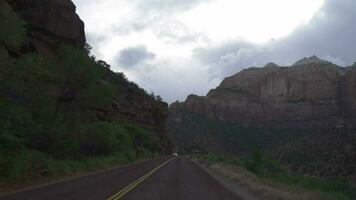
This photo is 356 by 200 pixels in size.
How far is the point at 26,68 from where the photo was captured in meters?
31.2

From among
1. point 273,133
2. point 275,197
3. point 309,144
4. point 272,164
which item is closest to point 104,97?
point 272,164

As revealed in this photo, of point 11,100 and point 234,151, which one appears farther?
point 234,151

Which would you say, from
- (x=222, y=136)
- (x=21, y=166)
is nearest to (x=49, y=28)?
(x=21, y=166)

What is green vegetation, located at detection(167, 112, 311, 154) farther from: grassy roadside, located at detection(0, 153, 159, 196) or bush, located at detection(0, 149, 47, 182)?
bush, located at detection(0, 149, 47, 182)

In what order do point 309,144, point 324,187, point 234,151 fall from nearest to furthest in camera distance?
1. point 324,187
2. point 309,144
3. point 234,151

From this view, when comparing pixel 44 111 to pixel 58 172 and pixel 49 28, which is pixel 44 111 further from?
pixel 49 28

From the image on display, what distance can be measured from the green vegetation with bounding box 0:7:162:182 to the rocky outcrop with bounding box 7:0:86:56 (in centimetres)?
731

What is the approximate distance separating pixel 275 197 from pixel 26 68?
1738 cm

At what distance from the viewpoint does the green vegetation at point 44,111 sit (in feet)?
90.7

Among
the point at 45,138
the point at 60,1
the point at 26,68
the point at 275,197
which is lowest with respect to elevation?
the point at 275,197

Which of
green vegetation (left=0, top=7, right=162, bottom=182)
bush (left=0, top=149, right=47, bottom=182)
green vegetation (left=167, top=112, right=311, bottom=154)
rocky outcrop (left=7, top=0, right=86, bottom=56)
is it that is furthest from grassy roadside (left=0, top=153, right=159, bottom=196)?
green vegetation (left=167, top=112, right=311, bottom=154)

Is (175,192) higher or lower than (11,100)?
lower

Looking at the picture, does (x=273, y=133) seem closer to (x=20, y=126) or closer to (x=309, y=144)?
(x=309, y=144)

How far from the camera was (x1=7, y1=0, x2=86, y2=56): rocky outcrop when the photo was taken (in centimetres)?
5569
